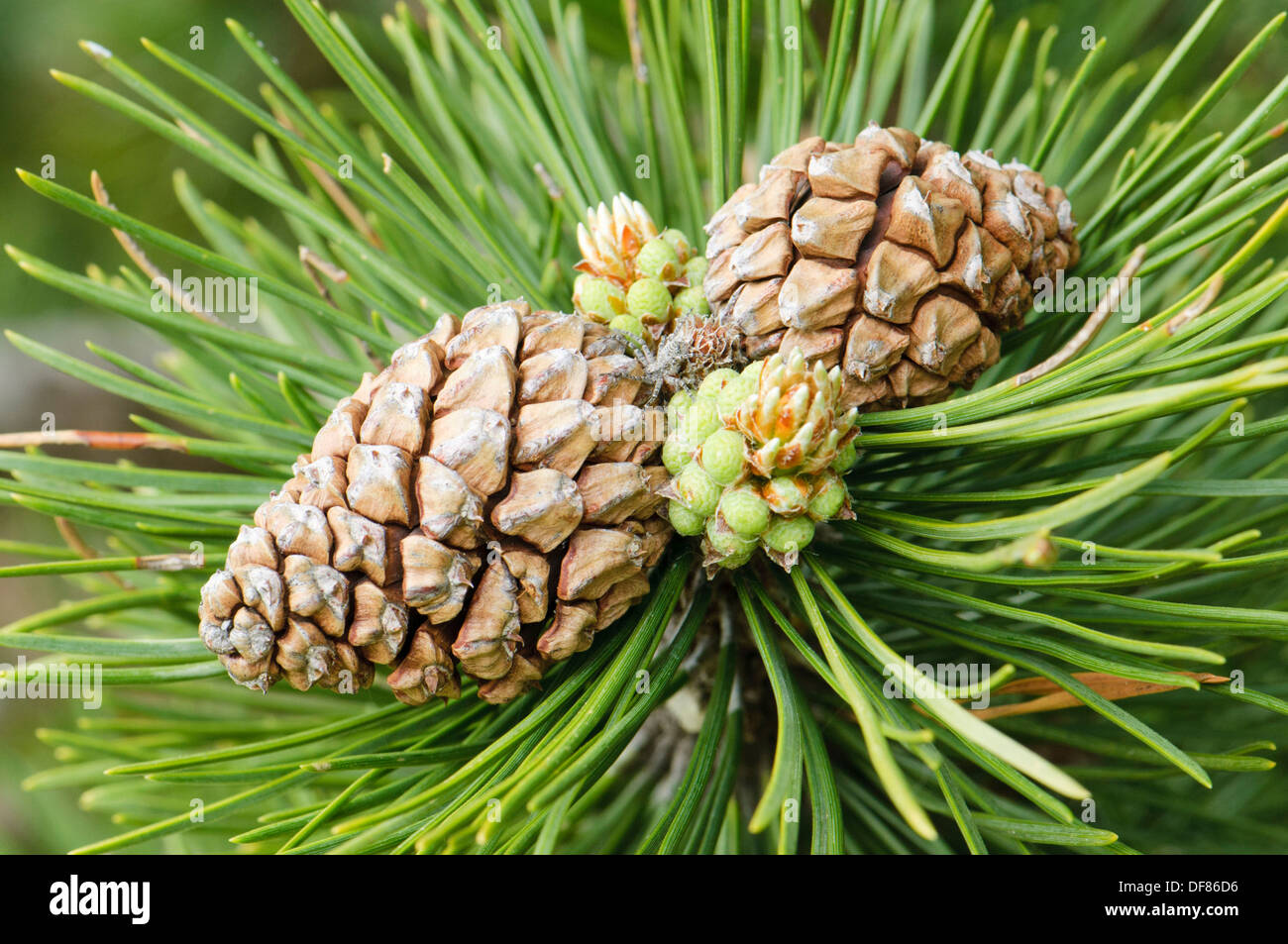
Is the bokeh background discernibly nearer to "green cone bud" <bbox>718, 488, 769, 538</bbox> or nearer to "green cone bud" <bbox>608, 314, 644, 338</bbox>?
"green cone bud" <bbox>608, 314, 644, 338</bbox>

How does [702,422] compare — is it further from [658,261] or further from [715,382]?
[658,261]

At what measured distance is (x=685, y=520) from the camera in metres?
0.64

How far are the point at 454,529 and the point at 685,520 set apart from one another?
0.16 meters

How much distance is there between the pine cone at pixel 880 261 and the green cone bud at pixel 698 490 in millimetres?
108

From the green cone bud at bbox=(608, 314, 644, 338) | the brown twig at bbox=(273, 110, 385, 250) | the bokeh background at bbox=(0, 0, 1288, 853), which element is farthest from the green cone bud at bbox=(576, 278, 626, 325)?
the bokeh background at bbox=(0, 0, 1288, 853)

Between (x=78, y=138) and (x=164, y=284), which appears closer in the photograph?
(x=164, y=284)

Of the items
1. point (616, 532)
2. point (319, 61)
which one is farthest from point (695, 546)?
point (319, 61)

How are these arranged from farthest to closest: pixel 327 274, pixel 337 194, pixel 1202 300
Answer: pixel 337 194, pixel 327 274, pixel 1202 300

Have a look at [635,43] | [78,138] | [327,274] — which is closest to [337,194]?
[327,274]

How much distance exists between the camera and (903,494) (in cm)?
69

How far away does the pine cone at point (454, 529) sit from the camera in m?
0.59
